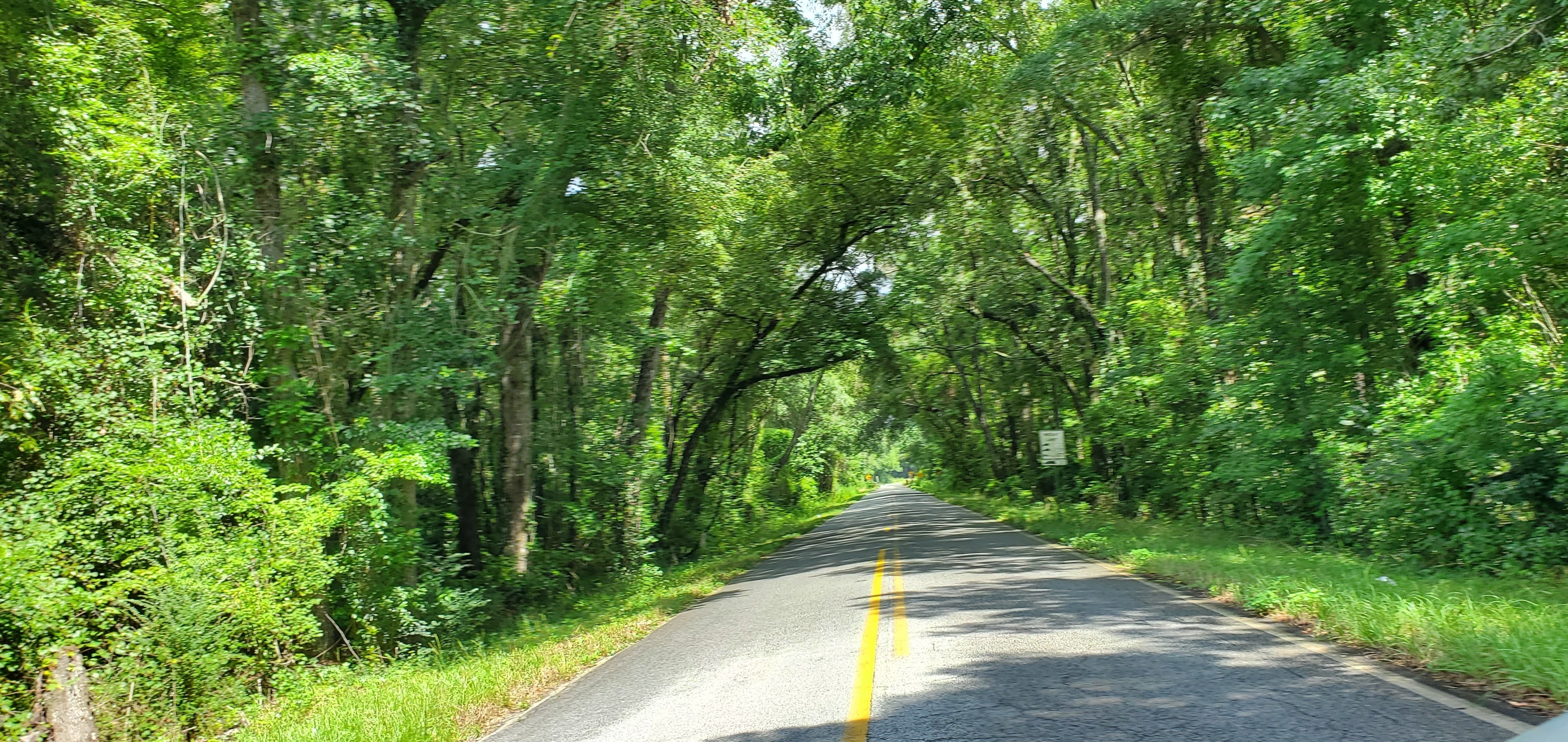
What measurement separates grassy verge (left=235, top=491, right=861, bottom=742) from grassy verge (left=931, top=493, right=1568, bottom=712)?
246 inches

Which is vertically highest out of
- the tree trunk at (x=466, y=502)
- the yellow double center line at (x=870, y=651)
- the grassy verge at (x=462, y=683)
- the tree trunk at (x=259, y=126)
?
the tree trunk at (x=259, y=126)

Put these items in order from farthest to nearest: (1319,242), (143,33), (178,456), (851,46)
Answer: (851,46), (1319,242), (143,33), (178,456)

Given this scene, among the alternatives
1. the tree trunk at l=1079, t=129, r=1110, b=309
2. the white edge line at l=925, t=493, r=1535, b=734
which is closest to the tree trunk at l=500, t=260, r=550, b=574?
the white edge line at l=925, t=493, r=1535, b=734

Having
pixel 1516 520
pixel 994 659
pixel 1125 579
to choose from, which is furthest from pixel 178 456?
pixel 1516 520

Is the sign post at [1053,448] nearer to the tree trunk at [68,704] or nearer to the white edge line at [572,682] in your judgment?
the white edge line at [572,682]

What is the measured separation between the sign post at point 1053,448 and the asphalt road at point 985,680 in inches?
463

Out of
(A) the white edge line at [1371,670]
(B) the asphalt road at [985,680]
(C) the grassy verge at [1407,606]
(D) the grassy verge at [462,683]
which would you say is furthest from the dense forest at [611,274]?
(B) the asphalt road at [985,680]

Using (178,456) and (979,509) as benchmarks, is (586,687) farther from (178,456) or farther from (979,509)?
(979,509)

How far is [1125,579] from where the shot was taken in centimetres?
1119

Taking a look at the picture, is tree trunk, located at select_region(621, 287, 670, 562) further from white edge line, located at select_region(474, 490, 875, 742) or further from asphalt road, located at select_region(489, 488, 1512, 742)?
asphalt road, located at select_region(489, 488, 1512, 742)

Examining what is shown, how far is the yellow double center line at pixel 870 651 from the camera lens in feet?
17.3

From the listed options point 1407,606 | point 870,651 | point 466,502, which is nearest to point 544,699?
point 870,651

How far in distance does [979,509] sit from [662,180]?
22.1 meters

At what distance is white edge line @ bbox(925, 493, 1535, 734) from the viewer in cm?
449
